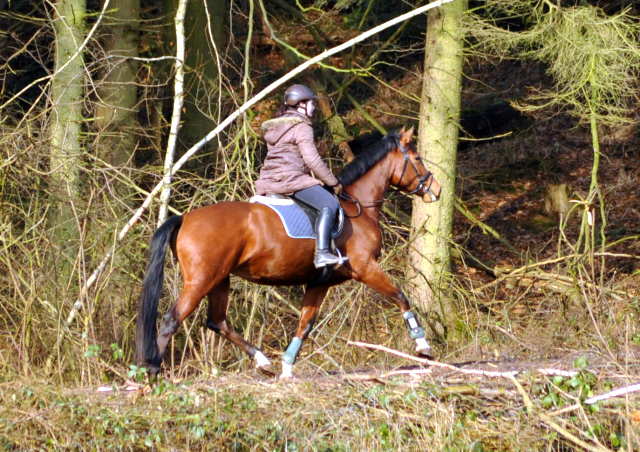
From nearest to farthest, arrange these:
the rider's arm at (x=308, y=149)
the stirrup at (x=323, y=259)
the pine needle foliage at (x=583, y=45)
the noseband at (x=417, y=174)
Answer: the stirrup at (x=323, y=259) → the rider's arm at (x=308, y=149) → the noseband at (x=417, y=174) → the pine needle foliage at (x=583, y=45)

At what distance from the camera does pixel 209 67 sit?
13.5 meters

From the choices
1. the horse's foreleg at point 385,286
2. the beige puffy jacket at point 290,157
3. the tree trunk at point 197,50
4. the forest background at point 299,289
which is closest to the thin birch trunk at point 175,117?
the forest background at point 299,289

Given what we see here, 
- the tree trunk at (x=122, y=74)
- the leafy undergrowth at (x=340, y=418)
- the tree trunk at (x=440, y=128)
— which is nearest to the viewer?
the leafy undergrowth at (x=340, y=418)

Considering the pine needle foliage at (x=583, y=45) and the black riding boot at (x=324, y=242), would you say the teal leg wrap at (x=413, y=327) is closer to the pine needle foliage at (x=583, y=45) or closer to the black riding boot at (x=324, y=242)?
the black riding boot at (x=324, y=242)

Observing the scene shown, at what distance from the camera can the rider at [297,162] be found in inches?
302

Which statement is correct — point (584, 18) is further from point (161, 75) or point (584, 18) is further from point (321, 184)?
point (161, 75)

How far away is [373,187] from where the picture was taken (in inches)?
334

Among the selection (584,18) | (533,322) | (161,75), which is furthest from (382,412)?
(161,75)

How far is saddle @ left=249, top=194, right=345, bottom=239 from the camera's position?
7.62 metres

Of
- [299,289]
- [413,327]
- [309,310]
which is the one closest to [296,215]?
[309,310]

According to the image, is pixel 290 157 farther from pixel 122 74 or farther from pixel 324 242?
pixel 122 74

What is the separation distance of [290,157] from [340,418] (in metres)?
2.80

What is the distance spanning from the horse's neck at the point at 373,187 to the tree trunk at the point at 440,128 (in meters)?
2.66

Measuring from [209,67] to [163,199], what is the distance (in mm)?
5160
